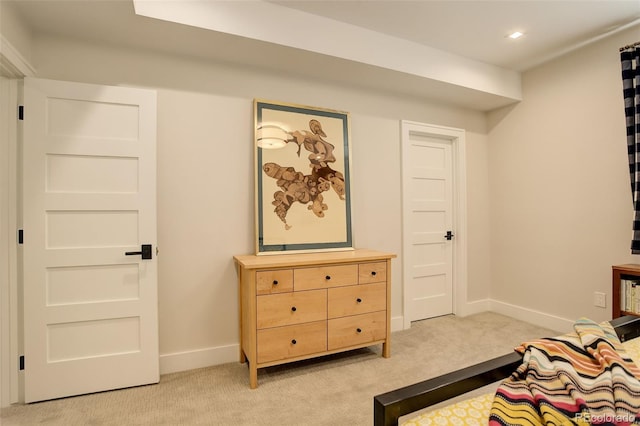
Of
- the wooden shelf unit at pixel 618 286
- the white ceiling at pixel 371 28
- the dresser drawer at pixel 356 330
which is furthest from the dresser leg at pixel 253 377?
the wooden shelf unit at pixel 618 286

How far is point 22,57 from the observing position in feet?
6.49

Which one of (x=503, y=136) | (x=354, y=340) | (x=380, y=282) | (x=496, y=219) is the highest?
(x=503, y=136)

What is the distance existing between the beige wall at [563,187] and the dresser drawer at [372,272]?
77.0 inches

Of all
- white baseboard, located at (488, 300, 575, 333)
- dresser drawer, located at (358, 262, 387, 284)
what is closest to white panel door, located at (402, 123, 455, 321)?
white baseboard, located at (488, 300, 575, 333)

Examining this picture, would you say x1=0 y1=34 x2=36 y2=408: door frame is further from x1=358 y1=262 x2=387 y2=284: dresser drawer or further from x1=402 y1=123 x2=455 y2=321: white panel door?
x1=402 y1=123 x2=455 y2=321: white panel door

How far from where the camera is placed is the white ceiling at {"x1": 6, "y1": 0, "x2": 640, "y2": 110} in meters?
2.08

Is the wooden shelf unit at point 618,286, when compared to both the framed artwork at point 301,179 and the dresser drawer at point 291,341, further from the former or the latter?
the dresser drawer at point 291,341

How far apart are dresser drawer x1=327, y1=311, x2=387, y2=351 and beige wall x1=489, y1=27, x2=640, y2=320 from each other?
1974 millimetres

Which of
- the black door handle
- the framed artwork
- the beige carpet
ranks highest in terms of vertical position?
the framed artwork

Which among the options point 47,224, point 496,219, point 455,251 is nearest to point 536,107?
point 496,219

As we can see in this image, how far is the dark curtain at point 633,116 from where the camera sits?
99.9 inches

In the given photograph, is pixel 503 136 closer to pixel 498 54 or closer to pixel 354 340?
pixel 498 54

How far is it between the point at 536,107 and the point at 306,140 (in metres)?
2.52

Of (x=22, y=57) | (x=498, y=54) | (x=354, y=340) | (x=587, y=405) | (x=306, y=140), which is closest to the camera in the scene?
(x=587, y=405)
